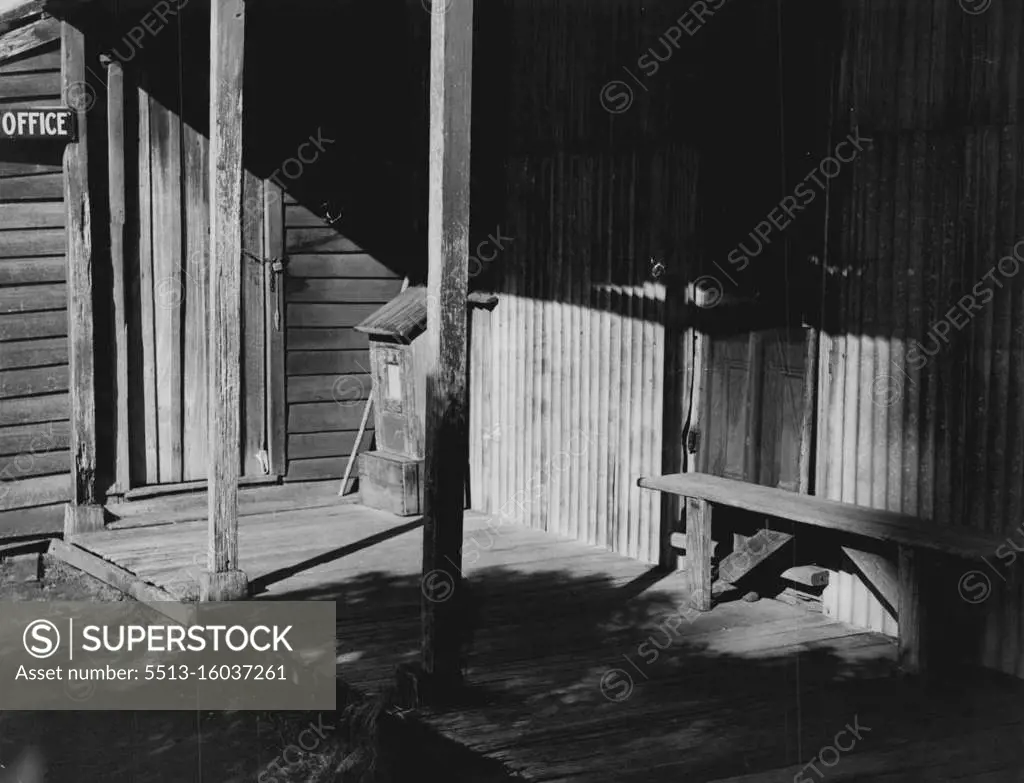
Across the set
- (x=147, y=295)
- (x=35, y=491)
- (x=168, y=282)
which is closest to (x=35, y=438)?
(x=35, y=491)

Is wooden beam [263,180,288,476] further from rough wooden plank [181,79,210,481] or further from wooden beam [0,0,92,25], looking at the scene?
wooden beam [0,0,92,25]

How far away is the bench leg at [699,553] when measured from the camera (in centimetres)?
788

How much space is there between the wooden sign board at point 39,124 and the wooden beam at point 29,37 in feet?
1.52

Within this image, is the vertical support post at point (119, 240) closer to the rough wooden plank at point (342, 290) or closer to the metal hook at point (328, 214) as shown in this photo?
the rough wooden plank at point (342, 290)

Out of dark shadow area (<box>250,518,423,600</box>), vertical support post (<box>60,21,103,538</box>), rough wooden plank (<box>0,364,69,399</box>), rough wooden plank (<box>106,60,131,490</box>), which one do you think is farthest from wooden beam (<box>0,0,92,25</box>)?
dark shadow area (<box>250,518,423,600</box>)

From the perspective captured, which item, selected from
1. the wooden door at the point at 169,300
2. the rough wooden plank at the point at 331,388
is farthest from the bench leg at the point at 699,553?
the rough wooden plank at the point at 331,388

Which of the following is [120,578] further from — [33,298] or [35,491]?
[33,298]

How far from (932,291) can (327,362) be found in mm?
6428

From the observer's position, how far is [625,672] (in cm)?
680

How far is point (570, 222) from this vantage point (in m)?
10.0

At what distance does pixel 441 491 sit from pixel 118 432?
567 centimetres

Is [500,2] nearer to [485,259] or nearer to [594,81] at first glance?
[594,81]

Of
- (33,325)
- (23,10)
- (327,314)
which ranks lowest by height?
(33,325)

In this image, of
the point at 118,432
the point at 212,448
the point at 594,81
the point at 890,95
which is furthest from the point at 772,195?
the point at 118,432
